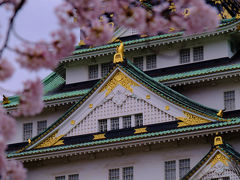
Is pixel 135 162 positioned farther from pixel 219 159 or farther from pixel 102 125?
pixel 219 159

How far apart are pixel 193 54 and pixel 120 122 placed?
21.1 ft

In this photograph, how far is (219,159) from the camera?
36156mm

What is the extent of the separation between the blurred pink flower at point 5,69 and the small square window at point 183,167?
24108 mm

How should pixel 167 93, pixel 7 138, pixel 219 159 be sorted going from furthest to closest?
pixel 167 93
pixel 219 159
pixel 7 138

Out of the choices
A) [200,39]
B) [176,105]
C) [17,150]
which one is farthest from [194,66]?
[17,150]

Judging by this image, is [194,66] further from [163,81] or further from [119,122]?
[119,122]

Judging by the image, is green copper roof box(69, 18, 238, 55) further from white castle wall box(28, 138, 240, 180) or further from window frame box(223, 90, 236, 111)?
white castle wall box(28, 138, 240, 180)

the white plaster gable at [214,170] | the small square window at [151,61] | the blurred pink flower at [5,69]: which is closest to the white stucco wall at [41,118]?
the small square window at [151,61]

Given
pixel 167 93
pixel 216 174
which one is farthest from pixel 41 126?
pixel 216 174

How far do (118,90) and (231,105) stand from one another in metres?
6.07

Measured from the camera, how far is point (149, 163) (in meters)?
39.5

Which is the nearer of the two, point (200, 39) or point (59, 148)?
point (59, 148)

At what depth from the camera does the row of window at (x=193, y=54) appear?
142 ft

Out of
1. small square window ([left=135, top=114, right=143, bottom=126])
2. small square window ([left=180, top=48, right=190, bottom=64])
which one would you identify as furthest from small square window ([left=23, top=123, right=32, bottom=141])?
small square window ([left=180, top=48, right=190, bottom=64])
